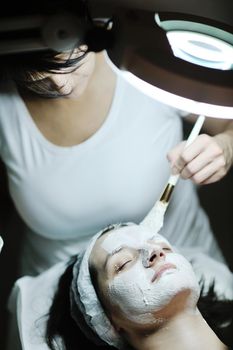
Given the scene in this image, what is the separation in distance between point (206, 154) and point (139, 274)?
234 millimetres

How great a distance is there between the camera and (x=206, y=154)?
981 mm

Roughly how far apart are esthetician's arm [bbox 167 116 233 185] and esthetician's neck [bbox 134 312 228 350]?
0.24 meters

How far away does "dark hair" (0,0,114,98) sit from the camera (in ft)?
3.11

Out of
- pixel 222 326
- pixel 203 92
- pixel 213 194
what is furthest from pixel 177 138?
pixel 222 326

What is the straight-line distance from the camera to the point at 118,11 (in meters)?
0.98

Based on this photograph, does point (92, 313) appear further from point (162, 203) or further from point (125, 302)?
point (162, 203)

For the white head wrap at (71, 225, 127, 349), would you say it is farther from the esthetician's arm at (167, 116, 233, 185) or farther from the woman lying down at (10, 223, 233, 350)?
the esthetician's arm at (167, 116, 233, 185)

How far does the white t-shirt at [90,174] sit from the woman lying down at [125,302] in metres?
0.05

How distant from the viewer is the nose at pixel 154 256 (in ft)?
3.05

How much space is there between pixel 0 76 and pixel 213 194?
0.43m

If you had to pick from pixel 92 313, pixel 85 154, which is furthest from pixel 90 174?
pixel 92 313

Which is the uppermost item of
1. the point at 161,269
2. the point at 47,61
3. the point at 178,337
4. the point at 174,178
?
the point at 47,61

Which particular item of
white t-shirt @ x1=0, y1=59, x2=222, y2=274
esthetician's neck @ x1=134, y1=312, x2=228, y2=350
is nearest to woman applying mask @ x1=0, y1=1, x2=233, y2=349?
white t-shirt @ x1=0, y1=59, x2=222, y2=274

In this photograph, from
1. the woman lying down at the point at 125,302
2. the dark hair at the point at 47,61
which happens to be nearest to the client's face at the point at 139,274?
the woman lying down at the point at 125,302
